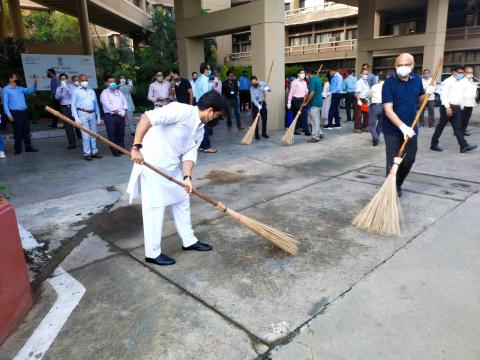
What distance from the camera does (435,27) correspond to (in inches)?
695

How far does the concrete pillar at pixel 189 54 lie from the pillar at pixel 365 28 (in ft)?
32.9

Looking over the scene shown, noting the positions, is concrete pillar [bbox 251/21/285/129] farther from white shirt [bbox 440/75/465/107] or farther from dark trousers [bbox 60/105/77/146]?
dark trousers [bbox 60/105/77/146]

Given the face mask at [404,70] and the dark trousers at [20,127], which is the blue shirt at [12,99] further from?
the face mask at [404,70]

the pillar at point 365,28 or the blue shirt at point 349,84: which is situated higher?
the pillar at point 365,28

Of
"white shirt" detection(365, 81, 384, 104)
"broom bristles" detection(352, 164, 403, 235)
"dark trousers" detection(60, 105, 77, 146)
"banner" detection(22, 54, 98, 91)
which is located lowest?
"broom bristles" detection(352, 164, 403, 235)

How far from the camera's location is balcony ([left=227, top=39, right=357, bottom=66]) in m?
30.2

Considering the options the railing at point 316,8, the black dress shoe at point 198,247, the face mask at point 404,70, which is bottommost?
the black dress shoe at point 198,247

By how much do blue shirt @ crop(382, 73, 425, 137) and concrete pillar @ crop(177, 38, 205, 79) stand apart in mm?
9324

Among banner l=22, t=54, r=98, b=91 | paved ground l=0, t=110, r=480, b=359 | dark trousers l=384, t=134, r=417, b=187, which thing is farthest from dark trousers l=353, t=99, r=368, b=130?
banner l=22, t=54, r=98, b=91

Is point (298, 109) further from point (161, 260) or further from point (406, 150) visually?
point (161, 260)

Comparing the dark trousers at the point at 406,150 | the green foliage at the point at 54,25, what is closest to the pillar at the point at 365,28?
the dark trousers at the point at 406,150

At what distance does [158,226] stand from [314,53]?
3216 centimetres

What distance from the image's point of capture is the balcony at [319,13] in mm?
30156

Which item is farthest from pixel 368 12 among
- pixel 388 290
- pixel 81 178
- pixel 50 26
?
pixel 50 26
